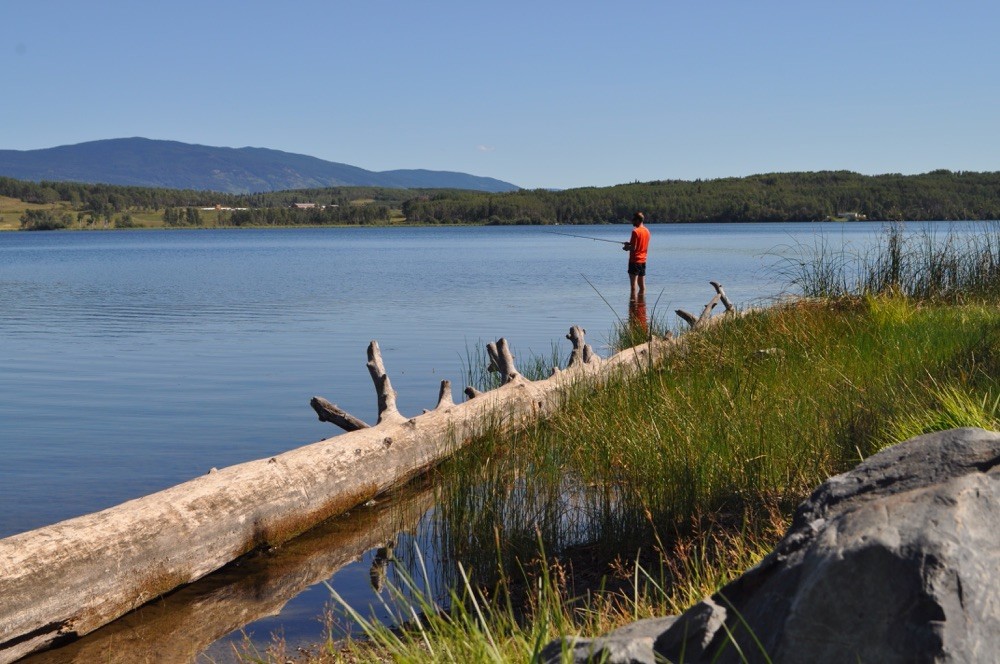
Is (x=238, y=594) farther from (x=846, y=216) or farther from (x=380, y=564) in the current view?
(x=846, y=216)

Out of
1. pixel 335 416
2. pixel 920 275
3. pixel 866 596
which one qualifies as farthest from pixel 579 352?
pixel 866 596

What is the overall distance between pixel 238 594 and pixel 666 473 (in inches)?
113

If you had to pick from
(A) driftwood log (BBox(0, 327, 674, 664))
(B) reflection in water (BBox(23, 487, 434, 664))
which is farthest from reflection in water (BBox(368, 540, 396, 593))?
(A) driftwood log (BBox(0, 327, 674, 664))

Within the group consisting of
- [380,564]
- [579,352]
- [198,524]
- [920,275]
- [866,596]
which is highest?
[866,596]

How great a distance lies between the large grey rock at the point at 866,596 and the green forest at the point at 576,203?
73.9 meters

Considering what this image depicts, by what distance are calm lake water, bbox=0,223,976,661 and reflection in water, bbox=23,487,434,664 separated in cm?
7

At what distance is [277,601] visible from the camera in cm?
639

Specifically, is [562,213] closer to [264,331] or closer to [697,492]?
[264,331]

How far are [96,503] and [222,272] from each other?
125 feet

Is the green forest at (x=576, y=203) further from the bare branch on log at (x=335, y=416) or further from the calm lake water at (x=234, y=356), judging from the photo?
the bare branch on log at (x=335, y=416)

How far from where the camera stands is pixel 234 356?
17.8 m

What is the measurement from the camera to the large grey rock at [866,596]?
91.9 inches

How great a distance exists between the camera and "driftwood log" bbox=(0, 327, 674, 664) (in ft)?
17.1

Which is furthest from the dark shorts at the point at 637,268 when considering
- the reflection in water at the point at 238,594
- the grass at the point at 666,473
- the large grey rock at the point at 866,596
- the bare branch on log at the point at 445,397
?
the large grey rock at the point at 866,596
